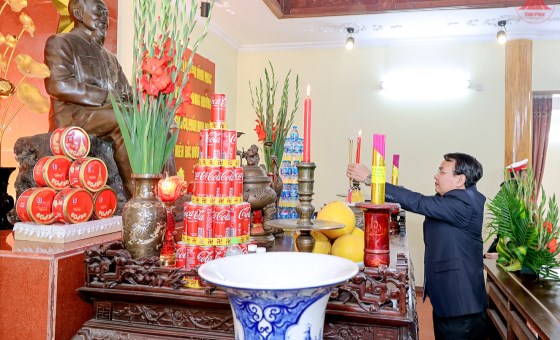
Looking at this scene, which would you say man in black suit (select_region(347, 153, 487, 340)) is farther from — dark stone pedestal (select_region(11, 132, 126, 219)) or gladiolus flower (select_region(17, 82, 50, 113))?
gladiolus flower (select_region(17, 82, 50, 113))

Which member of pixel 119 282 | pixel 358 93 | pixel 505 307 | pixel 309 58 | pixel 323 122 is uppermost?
pixel 309 58

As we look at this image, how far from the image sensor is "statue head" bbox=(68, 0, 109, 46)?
6.52 feet

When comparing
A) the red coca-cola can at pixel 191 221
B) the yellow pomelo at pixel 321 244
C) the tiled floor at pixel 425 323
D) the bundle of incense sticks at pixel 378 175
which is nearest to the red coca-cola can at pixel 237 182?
the red coca-cola can at pixel 191 221

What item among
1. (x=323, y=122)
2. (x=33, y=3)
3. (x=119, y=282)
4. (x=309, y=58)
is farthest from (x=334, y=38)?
(x=119, y=282)

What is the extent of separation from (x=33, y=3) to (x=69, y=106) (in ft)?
4.91

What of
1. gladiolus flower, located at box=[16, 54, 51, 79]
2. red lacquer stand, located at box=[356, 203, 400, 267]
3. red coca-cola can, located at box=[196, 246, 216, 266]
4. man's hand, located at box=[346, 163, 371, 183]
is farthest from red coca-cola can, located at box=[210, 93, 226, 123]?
gladiolus flower, located at box=[16, 54, 51, 79]

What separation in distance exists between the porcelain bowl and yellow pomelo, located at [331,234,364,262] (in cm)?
40

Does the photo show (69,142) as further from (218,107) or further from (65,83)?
(65,83)

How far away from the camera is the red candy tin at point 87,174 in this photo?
127 centimetres

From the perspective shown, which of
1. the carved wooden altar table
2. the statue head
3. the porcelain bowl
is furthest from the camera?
the statue head

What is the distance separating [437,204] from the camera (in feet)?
7.20

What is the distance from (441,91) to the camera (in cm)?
477

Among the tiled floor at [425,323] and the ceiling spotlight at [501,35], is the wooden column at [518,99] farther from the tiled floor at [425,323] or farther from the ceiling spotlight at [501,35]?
the tiled floor at [425,323]

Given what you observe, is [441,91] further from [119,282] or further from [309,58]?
[119,282]
